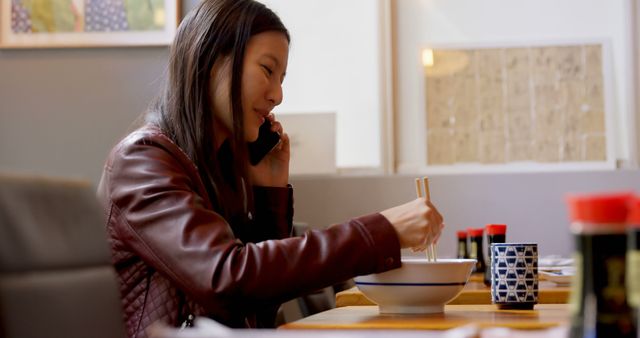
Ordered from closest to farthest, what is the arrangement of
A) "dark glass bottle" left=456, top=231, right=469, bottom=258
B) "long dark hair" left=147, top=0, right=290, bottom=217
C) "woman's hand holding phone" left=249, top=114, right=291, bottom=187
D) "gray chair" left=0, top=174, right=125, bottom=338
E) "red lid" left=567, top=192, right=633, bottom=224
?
1. "red lid" left=567, top=192, right=633, bottom=224
2. "gray chair" left=0, top=174, right=125, bottom=338
3. "long dark hair" left=147, top=0, right=290, bottom=217
4. "woman's hand holding phone" left=249, top=114, right=291, bottom=187
5. "dark glass bottle" left=456, top=231, right=469, bottom=258

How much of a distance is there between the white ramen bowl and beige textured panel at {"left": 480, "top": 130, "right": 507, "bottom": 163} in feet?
8.24

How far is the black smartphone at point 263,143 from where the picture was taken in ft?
7.41

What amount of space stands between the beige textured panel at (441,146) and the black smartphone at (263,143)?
5.91 ft

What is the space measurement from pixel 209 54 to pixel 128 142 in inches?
11.7

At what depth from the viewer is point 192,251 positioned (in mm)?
1515

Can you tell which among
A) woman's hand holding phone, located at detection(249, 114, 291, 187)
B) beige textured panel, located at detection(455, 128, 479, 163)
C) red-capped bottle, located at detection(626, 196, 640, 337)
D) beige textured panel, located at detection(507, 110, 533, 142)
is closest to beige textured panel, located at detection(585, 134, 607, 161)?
beige textured panel, located at detection(507, 110, 533, 142)

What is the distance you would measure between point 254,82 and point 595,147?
7.92ft

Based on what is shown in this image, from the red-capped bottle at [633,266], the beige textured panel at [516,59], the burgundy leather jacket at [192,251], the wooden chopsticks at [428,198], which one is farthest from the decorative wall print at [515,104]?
the red-capped bottle at [633,266]

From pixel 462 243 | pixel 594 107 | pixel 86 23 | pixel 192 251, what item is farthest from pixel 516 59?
pixel 192 251

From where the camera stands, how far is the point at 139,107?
4.03 meters

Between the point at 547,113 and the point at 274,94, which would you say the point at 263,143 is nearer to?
the point at 274,94

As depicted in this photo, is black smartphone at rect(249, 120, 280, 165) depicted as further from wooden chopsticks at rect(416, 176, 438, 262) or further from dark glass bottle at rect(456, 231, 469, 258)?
dark glass bottle at rect(456, 231, 469, 258)

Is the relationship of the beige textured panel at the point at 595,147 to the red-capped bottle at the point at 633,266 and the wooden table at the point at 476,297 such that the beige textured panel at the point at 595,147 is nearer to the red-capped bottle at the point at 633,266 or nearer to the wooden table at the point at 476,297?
the wooden table at the point at 476,297

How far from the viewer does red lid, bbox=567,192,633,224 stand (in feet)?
2.22
